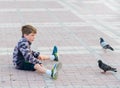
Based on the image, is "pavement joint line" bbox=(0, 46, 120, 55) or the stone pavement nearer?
the stone pavement

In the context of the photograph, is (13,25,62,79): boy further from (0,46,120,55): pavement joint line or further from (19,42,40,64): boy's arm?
(0,46,120,55): pavement joint line

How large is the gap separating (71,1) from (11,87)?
530 inches

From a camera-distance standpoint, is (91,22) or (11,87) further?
(91,22)

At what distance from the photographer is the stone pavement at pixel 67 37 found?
289 inches

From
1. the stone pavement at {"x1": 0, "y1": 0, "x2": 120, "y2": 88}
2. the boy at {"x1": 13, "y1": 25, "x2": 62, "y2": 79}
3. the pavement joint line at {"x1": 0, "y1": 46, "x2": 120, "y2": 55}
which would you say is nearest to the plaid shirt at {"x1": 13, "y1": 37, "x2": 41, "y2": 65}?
the boy at {"x1": 13, "y1": 25, "x2": 62, "y2": 79}

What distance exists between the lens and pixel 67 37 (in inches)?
437

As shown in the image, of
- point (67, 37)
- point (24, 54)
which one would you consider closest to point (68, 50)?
point (67, 37)

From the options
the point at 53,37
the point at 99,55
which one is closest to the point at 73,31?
the point at 53,37

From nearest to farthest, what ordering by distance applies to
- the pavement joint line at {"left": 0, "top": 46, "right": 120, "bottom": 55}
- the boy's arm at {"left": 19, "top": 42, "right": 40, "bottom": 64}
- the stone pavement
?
the stone pavement, the boy's arm at {"left": 19, "top": 42, "right": 40, "bottom": 64}, the pavement joint line at {"left": 0, "top": 46, "right": 120, "bottom": 55}

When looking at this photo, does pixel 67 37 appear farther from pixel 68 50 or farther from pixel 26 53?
pixel 26 53

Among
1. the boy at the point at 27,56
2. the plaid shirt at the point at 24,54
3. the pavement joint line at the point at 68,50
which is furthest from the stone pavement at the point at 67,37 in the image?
the plaid shirt at the point at 24,54

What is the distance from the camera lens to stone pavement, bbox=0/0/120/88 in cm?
733

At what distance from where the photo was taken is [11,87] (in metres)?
6.85

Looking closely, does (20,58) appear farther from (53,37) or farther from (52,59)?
(53,37)
